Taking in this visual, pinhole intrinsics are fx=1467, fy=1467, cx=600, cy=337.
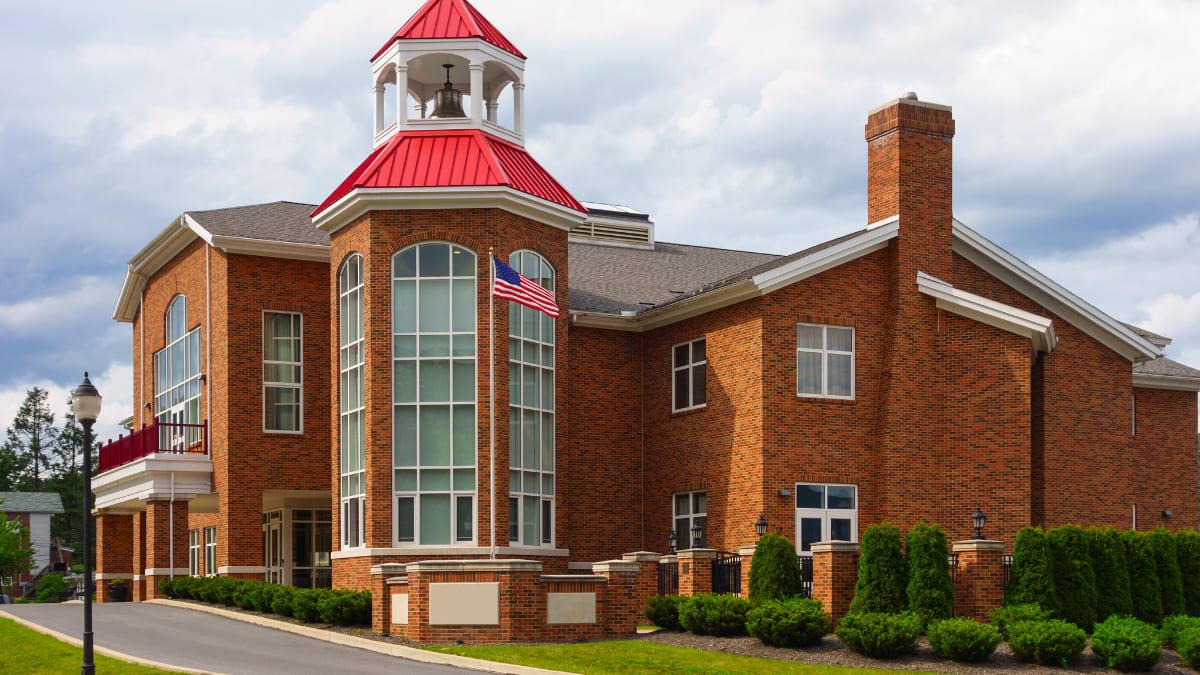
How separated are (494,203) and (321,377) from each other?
841 cm

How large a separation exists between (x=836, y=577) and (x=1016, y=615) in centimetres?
309

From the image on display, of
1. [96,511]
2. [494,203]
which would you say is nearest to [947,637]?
[494,203]

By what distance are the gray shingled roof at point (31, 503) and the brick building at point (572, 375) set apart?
65876 millimetres

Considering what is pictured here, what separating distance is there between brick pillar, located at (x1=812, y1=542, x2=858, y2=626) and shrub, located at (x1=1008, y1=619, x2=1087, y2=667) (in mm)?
3235

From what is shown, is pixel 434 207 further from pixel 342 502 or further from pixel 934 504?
pixel 934 504

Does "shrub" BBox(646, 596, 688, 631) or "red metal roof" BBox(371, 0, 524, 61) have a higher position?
"red metal roof" BBox(371, 0, 524, 61)

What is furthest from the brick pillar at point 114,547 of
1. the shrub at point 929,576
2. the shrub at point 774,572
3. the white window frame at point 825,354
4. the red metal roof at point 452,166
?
the shrub at point 929,576

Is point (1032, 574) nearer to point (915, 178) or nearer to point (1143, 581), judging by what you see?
point (1143, 581)

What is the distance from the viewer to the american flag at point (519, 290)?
29.9 m

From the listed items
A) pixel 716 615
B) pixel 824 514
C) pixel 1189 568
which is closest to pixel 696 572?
pixel 716 615

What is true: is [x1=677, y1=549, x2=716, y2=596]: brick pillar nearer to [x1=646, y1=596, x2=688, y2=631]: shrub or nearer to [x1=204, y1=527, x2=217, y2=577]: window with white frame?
[x1=646, y1=596, x2=688, y2=631]: shrub

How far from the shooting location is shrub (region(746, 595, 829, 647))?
24.0m

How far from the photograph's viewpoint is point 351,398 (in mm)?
32438

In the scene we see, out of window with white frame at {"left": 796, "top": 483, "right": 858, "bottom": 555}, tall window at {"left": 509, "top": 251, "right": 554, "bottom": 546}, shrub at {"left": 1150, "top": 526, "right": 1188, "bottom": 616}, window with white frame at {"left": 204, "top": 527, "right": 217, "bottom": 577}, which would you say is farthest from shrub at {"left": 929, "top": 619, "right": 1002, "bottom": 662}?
window with white frame at {"left": 204, "top": 527, "right": 217, "bottom": 577}
